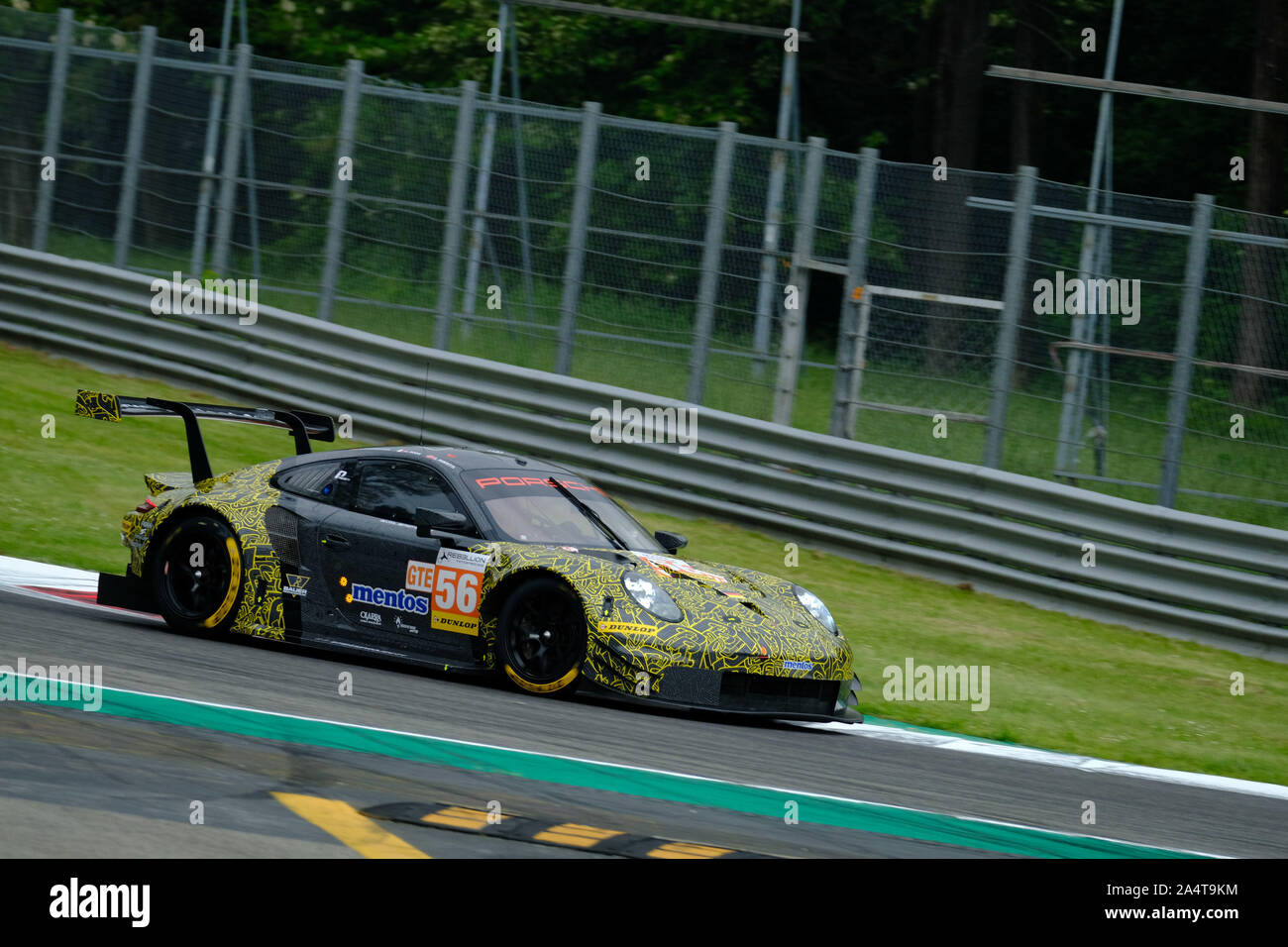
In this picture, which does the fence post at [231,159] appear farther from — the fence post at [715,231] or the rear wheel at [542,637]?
the rear wheel at [542,637]

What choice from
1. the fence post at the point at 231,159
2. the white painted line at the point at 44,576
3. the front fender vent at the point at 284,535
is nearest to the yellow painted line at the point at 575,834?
the front fender vent at the point at 284,535

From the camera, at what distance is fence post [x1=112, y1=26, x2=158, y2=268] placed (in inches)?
687

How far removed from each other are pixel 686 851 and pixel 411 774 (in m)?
1.35

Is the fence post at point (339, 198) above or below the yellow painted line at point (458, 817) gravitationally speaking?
above

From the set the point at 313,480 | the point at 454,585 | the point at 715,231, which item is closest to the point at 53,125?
the point at 715,231

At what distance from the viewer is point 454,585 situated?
8.89 metres

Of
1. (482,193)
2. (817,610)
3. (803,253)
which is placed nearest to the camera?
(817,610)

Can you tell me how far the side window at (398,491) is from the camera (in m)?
9.30

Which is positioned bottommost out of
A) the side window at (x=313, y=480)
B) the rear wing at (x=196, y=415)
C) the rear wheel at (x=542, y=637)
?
the rear wheel at (x=542, y=637)

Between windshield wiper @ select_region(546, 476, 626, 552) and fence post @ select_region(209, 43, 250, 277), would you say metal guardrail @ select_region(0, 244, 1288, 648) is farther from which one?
windshield wiper @ select_region(546, 476, 626, 552)

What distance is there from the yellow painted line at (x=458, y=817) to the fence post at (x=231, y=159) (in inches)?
483

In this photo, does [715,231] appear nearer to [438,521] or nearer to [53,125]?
[438,521]

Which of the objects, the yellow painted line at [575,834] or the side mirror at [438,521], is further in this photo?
the side mirror at [438,521]

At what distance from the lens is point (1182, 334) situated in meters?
13.2
